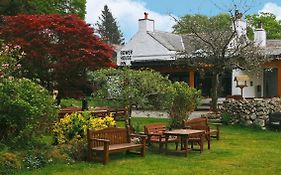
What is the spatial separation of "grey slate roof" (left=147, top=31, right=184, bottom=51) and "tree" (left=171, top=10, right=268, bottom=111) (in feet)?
26.8

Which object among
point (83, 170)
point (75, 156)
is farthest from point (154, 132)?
point (83, 170)

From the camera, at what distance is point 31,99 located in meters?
11.0

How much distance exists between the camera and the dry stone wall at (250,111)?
19469mm

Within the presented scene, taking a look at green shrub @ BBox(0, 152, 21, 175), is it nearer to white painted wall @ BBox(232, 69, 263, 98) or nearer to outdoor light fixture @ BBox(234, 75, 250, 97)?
outdoor light fixture @ BBox(234, 75, 250, 97)

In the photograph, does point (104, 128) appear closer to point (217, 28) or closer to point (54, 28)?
point (54, 28)

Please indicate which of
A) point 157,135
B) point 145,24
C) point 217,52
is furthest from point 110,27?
point 157,135

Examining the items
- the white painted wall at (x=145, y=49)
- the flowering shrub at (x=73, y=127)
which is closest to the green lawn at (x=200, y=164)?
the flowering shrub at (x=73, y=127)

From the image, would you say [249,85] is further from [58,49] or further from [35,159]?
[35,159]

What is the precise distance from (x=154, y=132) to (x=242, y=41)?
13.8 meters

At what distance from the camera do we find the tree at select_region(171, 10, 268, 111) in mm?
22375

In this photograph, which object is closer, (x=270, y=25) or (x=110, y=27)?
(x=270, y=25)

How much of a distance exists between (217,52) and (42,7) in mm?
15774

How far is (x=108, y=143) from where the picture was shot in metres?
10.8

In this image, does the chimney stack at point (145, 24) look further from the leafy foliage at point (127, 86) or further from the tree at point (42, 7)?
the leafy foliage at point (127, 86)
